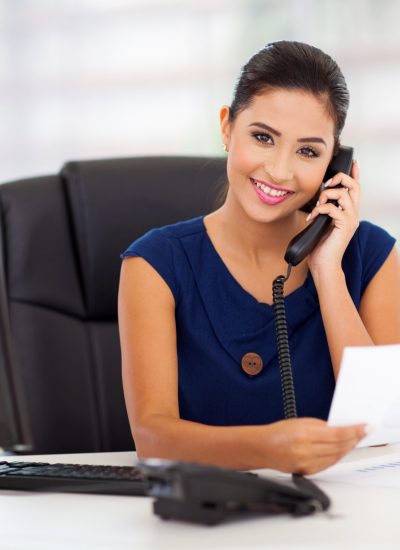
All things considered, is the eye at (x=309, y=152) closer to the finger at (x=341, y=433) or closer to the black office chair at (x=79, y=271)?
the black office chair at (x=79, y=271)

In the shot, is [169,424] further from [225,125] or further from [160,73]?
[160,73]

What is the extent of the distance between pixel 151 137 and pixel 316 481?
1.94 metres

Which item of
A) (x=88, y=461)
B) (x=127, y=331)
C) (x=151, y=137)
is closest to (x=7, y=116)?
(x=151, y=137)

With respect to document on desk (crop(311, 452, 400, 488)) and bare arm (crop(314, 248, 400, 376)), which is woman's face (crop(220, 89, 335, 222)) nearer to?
bare arm (crop(314, 248, 400, 376))

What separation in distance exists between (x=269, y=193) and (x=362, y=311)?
31 centimetres

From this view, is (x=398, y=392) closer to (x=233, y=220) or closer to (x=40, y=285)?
(x=233, y=220)

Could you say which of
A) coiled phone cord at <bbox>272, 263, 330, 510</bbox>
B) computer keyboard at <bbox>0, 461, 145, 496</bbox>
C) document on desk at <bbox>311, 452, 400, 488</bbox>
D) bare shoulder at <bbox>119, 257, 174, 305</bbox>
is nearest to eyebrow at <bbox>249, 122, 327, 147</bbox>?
coiled phone cord at <bbox>272, 263, 330, 510</bbox>

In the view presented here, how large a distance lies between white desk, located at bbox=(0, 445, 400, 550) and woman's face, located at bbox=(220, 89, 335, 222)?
663 millimetres

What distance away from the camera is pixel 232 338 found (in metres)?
1.71

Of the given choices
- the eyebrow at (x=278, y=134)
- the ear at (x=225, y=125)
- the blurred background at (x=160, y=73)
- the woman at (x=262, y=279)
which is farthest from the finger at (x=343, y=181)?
the blurred background at (x=160, y=73)

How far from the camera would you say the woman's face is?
64.7 inches

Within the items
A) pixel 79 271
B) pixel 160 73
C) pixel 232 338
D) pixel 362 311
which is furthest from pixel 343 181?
pixel 160 73

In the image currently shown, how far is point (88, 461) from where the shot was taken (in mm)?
1382

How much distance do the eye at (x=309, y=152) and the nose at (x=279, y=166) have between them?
1.7 inches
